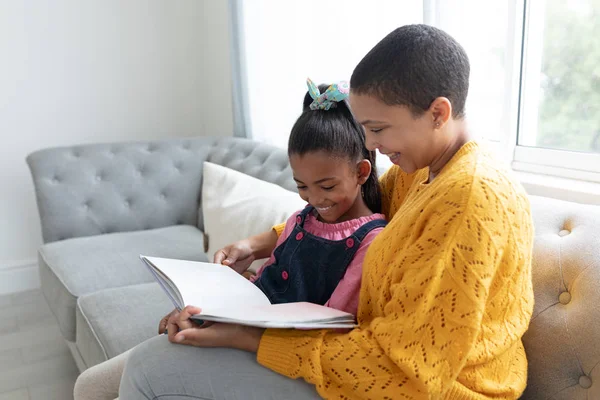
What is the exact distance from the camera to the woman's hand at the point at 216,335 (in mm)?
1029

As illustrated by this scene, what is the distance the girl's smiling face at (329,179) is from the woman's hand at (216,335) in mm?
359

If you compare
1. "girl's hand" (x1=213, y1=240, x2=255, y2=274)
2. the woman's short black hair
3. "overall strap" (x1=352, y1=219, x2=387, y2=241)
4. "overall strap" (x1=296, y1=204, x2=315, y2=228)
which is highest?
the woman's short black hair

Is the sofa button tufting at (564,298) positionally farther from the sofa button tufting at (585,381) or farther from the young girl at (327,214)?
the young girl at (327,214)

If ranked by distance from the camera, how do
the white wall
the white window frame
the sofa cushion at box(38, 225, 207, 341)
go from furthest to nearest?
the white wall → the sofa cushion at box(38, 225, 207, 341) → the white window frame

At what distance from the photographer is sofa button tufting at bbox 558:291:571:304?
1112 mm

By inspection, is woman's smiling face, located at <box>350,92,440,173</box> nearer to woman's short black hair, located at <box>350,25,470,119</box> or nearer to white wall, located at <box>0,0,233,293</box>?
woman's short black hair, located at <box>350,25,470,119</box>

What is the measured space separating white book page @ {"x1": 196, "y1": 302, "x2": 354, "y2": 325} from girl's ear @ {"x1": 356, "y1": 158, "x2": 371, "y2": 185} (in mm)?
348

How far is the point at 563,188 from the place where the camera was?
4.83ft

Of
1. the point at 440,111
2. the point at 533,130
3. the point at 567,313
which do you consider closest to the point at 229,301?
the point at 440,111

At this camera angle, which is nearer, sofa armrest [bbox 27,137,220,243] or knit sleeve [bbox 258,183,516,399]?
knit sleeve [bbox 258,183,516,399]

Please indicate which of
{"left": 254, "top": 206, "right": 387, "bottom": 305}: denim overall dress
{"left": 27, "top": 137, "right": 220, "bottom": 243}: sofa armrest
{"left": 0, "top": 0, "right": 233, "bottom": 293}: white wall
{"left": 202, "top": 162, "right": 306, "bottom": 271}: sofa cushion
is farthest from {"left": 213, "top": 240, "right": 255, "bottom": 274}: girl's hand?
{"left": 0, "top": 0, "right": 233, "bottom": 293}: white wall

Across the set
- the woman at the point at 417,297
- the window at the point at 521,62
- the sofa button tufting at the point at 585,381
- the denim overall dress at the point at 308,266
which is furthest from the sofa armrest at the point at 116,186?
the sofa button tufting at the point at 585,381

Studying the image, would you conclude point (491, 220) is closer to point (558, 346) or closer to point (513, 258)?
point (513, 258)

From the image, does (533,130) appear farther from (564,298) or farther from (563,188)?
(564,298)
